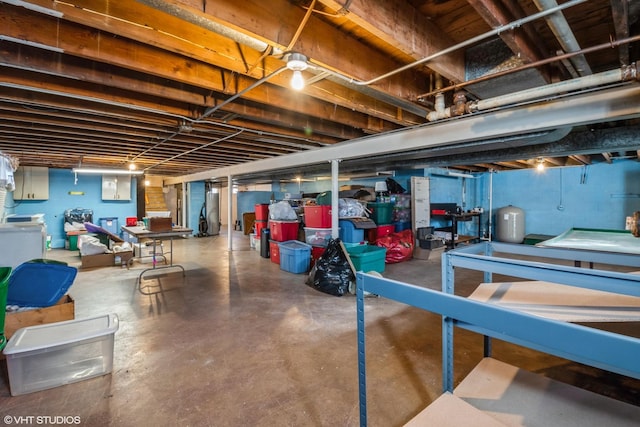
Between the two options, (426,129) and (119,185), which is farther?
(119,185)

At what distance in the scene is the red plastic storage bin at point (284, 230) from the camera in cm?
560

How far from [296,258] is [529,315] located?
4.31 metres

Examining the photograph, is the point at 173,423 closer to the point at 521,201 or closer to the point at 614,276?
the point at 614,276

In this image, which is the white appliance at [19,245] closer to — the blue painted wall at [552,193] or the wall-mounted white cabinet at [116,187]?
the wall-mounted white cabinet at [116,187]

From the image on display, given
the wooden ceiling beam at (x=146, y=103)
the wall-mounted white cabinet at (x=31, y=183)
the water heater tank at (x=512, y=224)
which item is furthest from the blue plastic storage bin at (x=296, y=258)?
the wall-mounted white cabinet at (x=31, y=183)

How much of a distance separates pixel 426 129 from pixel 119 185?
9.19m

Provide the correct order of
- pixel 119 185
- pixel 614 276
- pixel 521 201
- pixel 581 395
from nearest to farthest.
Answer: pixel 614 276, pixel 581 395, pixel 521 201, pixel 119 185

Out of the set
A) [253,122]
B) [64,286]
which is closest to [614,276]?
[253,122]

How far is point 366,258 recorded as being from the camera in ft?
14.2

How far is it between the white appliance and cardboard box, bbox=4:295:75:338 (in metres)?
1.01

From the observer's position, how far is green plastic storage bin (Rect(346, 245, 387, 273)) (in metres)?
4.27

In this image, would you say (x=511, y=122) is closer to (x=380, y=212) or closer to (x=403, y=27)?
(x=403, y=27)

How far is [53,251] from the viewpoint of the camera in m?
7.20

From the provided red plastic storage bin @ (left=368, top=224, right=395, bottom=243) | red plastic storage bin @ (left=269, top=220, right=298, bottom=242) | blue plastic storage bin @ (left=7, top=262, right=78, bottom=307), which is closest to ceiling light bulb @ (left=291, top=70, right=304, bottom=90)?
blue plastic storage bin @ (left=7, top=262, right=78, bottom=307)
